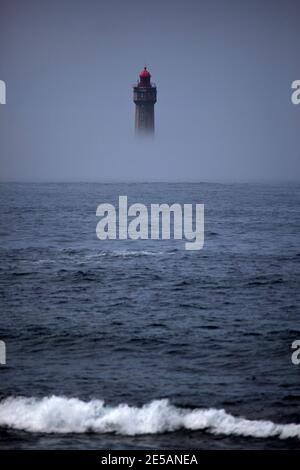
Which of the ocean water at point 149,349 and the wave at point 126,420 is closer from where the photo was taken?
the wave at point 126,420

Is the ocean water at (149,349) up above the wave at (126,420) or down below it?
above

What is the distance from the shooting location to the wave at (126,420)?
21.4 meters

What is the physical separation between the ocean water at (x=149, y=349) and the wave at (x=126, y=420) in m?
0.04

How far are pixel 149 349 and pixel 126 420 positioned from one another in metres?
8.14

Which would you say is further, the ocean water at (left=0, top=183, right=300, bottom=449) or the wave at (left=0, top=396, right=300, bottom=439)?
the ocean water at (left=0, top=183, right=300, bottom=449)

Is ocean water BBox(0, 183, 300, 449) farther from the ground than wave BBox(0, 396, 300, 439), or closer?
farther from the ground

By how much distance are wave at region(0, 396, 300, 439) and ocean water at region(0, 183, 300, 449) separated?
0.04 metres

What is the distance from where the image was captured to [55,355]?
28.9m

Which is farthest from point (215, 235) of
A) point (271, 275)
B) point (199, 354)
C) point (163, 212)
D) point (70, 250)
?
point (199, 354)

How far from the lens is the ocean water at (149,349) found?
21719 mm

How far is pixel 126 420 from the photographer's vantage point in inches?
866

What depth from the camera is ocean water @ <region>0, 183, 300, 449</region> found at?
21.7m
